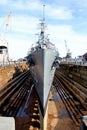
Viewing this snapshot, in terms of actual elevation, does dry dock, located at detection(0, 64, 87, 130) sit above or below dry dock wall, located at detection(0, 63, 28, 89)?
below

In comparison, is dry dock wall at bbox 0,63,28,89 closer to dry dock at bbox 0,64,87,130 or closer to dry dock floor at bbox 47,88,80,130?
dry dock at bbox 0,64,87,130

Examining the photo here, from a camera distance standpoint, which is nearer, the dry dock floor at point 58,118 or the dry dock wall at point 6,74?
the dry dock floor at point 58,118

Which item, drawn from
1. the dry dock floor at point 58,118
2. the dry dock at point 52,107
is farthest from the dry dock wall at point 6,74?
the dry dock floor at point 58,118

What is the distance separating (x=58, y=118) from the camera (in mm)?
21969

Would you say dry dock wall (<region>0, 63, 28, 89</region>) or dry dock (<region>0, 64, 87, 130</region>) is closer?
dry dock (<region>0, 64, 87, 130</region>)

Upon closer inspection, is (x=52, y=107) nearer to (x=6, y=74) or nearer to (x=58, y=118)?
(x=58, y=118)

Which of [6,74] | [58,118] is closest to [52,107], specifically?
[58,118]

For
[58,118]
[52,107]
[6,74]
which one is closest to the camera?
[58,118]

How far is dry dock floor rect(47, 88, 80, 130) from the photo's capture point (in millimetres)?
19656

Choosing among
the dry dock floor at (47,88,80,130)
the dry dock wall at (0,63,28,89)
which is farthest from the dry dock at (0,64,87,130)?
the dry dock wall at (0,63,28,89)

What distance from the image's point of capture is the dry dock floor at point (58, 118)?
64.5 ft

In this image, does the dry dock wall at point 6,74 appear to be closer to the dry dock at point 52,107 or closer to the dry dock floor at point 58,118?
the dry dock at point 52,107

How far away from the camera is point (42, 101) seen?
1708 centimetres

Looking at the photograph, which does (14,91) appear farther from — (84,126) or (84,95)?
(84,126)
